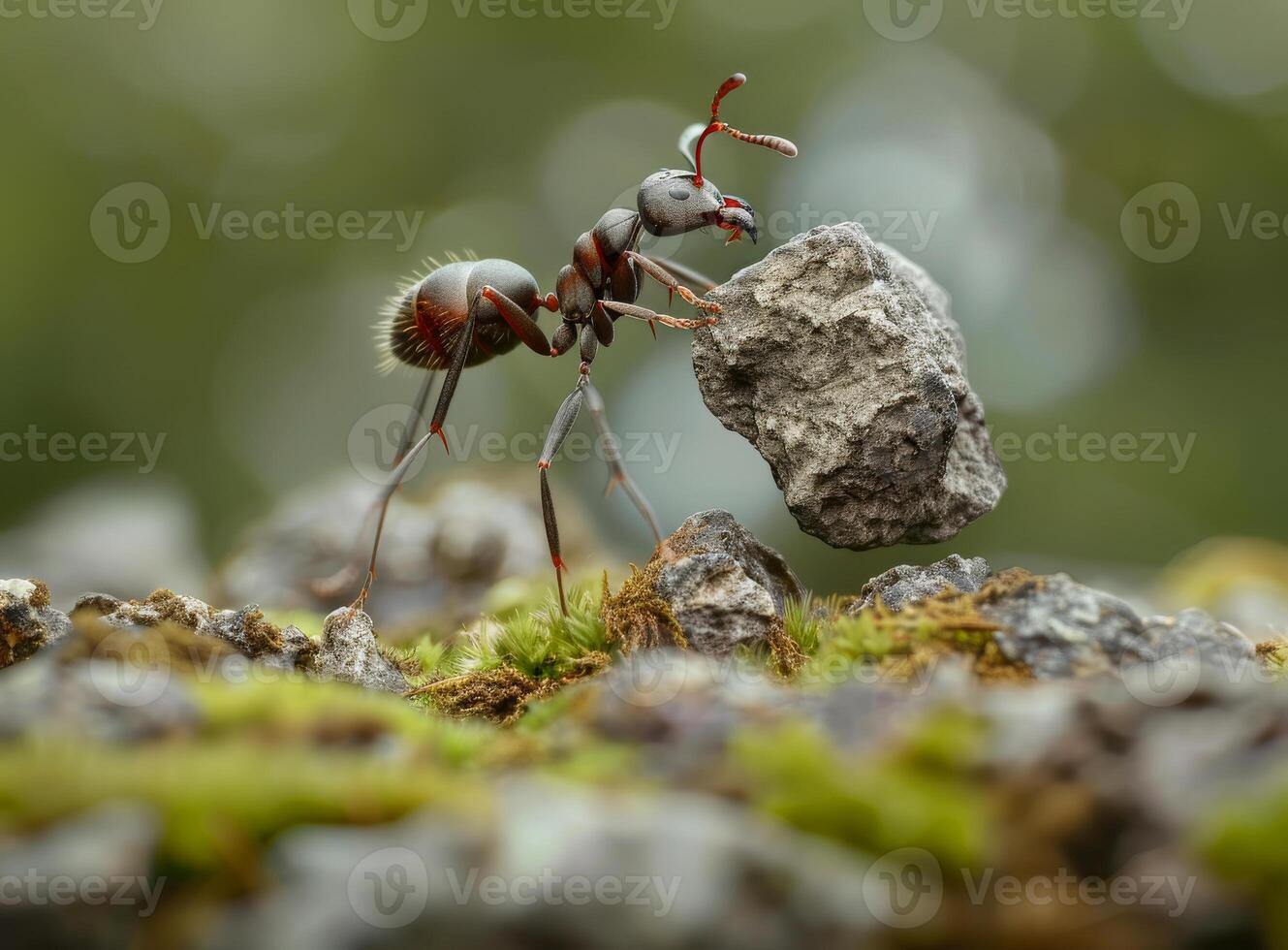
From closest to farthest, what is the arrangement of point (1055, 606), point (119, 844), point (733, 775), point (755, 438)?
point (119, 844), point (733, 775), point (1055, 606), point (755, 438)

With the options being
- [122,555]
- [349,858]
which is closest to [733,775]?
[349,858]

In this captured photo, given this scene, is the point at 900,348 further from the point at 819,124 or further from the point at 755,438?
the point at 819,124

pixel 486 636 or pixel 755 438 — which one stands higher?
pixel 755 438
